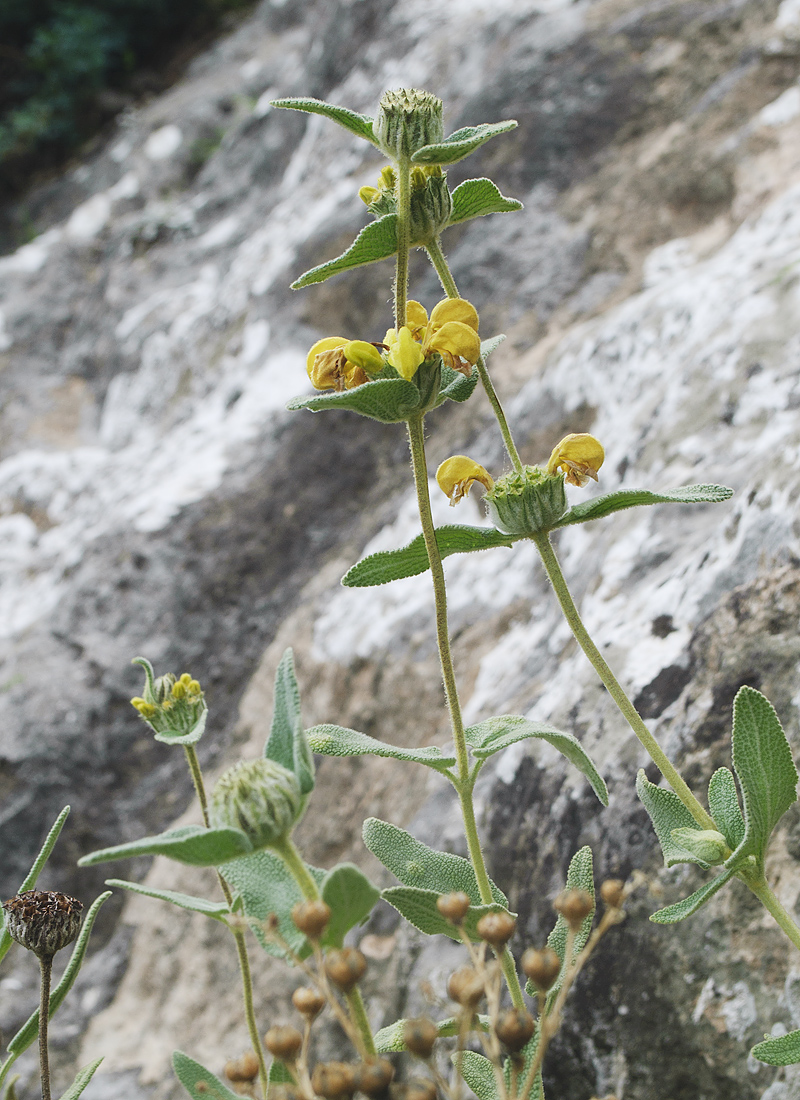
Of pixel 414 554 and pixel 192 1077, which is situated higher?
pixel 414 554

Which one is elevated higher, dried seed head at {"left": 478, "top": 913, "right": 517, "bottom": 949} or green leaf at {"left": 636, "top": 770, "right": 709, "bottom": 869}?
dried seed head at {"left": 478, "top": 913, "right": 517, "bottom": 949}

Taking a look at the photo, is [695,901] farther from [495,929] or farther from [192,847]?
[192,847]

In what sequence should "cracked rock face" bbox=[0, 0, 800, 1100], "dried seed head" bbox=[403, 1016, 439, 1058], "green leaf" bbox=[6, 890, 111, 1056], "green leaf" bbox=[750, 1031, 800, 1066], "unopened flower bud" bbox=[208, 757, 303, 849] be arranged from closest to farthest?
1. "dried seed head" bbox=[403, 1016, 439, 1058]
2. "unopened flower bud" bbox=[208, 757, 303, 849]
3. "green leaf" bbox=[750, 1031, 800, 1066]
4. "green leaf" bbox=[6, 890, 111, 1056]
5. "cracked rock face" bbox=[0, 0, 800, 1100]

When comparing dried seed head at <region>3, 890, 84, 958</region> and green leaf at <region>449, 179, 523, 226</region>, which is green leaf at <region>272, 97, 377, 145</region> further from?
dried seed head at <region>3, 890, 84, 958</region>

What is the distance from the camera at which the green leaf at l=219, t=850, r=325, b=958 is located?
1.83ft

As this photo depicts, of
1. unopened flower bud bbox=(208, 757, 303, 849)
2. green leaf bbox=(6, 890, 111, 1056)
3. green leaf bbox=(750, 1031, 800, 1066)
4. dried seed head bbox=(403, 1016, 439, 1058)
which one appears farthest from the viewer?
green leaf bbox=(6, 890, 111, 1056)

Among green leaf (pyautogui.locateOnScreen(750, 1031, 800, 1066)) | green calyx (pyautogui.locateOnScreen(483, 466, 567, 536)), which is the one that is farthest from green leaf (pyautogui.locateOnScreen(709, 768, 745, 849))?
green calyx (pyautogui.locateOnScreen(483, 466, 567, 536))

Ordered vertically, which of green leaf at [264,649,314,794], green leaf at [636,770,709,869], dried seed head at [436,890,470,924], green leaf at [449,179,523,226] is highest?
green leaf at [449,179,523,226]

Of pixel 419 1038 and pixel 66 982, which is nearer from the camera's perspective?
pixel 419 1038

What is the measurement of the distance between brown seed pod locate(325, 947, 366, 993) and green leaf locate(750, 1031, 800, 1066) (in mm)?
358

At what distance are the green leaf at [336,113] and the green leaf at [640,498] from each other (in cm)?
35

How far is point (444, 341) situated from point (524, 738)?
1.04ft

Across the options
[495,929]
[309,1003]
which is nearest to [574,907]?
[495,929]

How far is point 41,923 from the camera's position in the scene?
2.32ft
